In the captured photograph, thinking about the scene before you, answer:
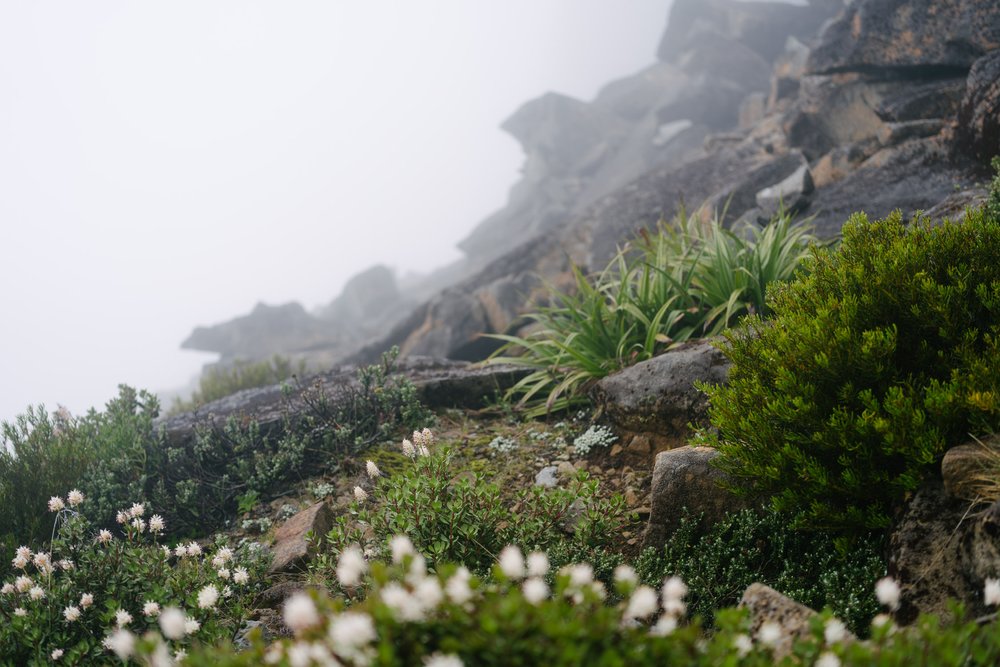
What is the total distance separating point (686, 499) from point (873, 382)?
1217mm

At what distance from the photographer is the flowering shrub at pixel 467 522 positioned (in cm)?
314

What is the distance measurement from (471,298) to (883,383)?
1260 centimetres

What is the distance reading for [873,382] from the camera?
2801mm

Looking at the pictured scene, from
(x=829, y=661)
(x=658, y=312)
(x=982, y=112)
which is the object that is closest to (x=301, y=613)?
(x=829, y=661)

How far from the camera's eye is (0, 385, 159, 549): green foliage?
4.54 metres

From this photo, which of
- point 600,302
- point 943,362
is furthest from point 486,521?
point 600,302

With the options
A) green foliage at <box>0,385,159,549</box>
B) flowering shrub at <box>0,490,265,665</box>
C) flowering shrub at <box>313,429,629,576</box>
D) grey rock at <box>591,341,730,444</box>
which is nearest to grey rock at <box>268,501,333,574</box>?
flowering shrub at <box>0,490,265,665</box>

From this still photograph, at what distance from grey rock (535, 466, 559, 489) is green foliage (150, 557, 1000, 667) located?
2831 mm

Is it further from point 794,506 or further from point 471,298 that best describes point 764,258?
point 471,298

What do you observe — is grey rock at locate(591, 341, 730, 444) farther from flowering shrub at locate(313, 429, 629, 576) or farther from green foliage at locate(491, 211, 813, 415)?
flowering shrub at locate(313, 429, 629, 576)

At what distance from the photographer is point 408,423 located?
5.82 m

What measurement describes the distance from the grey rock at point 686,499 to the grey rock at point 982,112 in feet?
19.8

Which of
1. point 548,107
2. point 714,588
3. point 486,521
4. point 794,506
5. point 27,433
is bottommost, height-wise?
point 714,588

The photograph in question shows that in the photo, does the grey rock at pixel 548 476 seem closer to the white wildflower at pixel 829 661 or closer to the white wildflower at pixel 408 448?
the white wildflower at pixel 408 448
